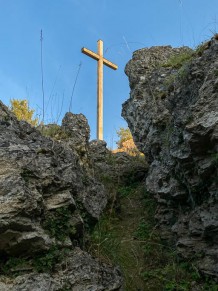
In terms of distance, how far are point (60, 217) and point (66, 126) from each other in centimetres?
368

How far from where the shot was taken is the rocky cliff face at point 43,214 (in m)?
3.88

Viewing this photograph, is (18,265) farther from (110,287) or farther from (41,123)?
(41,123)

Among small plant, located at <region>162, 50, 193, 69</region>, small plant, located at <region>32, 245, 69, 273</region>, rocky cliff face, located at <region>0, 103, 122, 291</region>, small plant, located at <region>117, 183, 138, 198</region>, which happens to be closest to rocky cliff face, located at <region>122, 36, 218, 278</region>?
small plant, located at <region>162, 50, 193, 69</region>

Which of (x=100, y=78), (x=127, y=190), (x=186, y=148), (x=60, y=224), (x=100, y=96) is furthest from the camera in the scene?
(x=100, y=78)

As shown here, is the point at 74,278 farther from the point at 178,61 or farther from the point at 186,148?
the point at 178,61

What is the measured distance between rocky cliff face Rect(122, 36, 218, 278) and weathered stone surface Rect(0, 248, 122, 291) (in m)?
1.38

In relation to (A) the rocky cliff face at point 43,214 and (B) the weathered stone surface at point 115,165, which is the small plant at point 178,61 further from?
(A) the rocky cliff face at point 43,214

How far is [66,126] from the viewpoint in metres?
7.85

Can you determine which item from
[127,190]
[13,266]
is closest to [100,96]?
[127,190]

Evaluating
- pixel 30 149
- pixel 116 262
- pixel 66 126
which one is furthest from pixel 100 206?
pixel 66 126

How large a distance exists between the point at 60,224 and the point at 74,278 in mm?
693

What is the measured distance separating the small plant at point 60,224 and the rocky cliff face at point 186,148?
1.80 metres

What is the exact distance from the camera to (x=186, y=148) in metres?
5.16

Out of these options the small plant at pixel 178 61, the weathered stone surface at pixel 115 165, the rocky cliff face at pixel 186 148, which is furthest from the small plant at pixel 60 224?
the small plant at pixel 178 61
